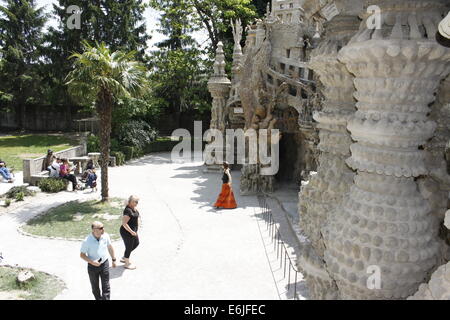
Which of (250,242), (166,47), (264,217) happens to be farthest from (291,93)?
(166,47)

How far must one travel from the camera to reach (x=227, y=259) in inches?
345

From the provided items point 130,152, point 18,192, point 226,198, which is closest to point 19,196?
point 18,192

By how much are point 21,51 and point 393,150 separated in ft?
123

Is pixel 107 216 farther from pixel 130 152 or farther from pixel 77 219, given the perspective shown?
pixel 130 152

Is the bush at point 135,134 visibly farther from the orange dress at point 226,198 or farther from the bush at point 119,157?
the orange dress at point 226,198

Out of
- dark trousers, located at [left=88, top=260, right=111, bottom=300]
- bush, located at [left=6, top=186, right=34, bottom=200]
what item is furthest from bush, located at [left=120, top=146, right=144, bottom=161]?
dark trousers, located at [left=88, top=260, right=111, bottom=300]

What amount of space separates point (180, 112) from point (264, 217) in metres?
23.7

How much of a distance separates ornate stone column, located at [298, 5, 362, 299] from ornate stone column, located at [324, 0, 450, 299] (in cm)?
58

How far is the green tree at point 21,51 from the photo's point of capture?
33.7 meters

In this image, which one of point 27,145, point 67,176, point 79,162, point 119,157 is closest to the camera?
point 67,176

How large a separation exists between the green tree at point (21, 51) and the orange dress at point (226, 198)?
86.8 feet

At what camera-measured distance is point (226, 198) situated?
12891 mm

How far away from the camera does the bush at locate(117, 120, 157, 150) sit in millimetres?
23594

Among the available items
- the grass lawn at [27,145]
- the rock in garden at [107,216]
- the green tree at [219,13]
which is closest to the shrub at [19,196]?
the rock in garden at [107,216]
